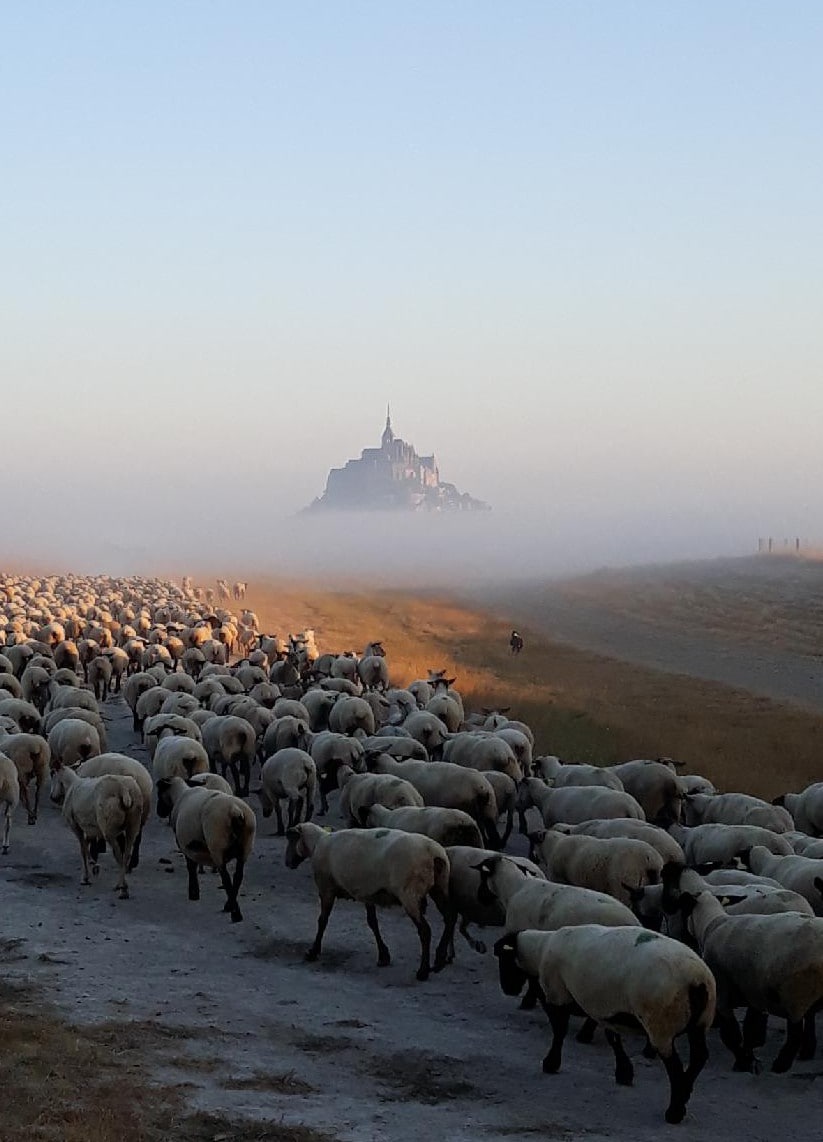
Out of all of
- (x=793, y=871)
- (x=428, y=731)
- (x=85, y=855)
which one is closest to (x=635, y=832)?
(x=793, y=871)

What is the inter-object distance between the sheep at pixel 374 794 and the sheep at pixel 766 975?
574cm

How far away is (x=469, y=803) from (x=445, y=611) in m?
52.7

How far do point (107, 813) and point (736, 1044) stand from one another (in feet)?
27.5

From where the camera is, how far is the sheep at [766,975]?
9359mm

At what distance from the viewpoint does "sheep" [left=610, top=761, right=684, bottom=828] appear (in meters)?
17.3

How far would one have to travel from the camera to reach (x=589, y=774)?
57.9 ft

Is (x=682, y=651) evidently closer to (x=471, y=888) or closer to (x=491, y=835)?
(x=491, y=835)

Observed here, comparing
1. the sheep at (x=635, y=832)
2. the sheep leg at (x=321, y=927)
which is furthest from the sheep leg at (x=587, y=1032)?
the sheep leg at (x=321, y=927)

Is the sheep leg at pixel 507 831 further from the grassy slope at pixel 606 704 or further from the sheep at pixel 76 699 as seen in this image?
the sheep at pixel 76 699

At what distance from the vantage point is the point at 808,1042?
10062 millimetres

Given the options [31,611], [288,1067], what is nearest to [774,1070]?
[288,1067]

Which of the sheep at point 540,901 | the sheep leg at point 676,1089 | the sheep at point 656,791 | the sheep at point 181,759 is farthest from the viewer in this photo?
the sheep at point 181,759

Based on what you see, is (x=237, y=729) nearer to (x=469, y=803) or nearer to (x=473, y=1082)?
(x=469, y=803)

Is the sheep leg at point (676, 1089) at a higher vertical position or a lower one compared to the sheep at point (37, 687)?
lower
